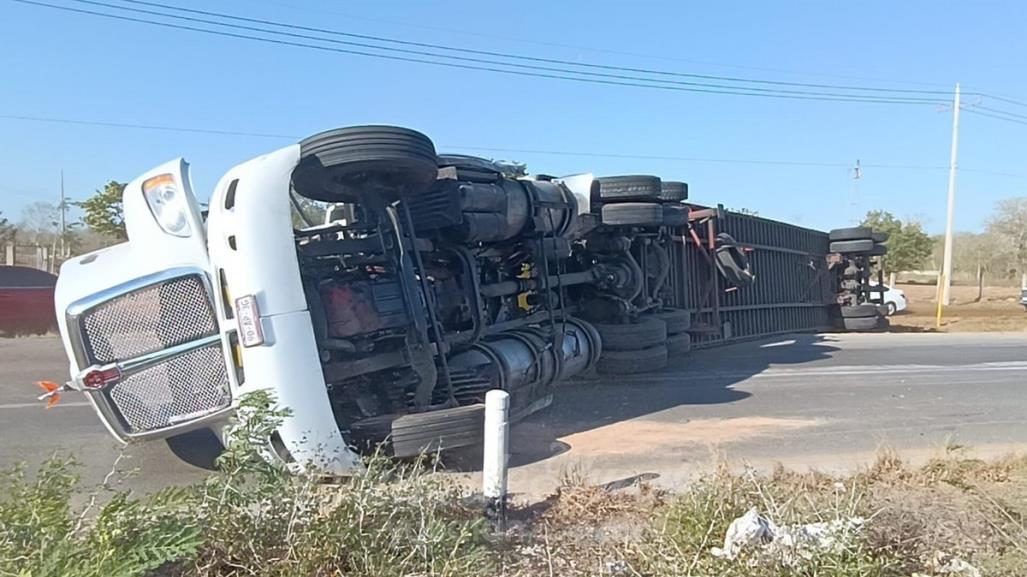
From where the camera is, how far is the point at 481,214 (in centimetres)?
638

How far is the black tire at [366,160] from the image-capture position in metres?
4.84

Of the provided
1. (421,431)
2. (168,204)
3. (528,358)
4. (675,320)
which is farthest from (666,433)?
(168,204)

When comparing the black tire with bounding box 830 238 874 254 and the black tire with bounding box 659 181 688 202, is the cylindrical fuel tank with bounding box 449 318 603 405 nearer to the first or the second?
the black tire with bounding box 659 181 688 202

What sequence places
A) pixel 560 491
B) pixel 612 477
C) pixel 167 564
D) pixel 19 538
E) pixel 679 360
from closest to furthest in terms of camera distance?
pixel 19 538
pixel 167 564
pixel 560 491
pixel 612 477
pixel 679 360

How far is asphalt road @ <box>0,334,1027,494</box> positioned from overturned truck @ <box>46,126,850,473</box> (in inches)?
21.1

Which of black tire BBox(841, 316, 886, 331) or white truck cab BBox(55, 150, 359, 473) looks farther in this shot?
black tire BBox(841, 316, 886, 331)

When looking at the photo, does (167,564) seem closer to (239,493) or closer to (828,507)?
(239,493)

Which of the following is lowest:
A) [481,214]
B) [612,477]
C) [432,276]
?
[612,477]

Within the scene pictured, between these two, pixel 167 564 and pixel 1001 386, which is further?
pixel 1001 386

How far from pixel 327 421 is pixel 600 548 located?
1.76 meters

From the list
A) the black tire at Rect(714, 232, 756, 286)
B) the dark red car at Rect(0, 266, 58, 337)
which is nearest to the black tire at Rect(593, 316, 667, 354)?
the black tire at Rect(714, 232, 756, 286)

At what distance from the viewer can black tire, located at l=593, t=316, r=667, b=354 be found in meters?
9.07

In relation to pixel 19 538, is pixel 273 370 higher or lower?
higher

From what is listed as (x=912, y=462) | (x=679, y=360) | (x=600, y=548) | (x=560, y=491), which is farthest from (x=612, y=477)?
(x=679, y=360)
